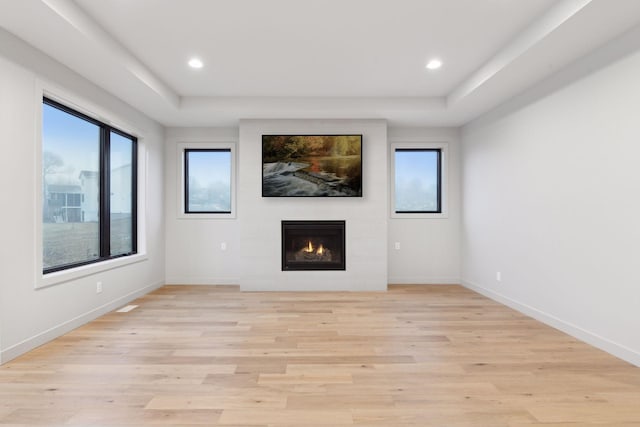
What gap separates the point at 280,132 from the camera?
17.4ft

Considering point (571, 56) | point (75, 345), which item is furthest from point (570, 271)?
point (75, 345)

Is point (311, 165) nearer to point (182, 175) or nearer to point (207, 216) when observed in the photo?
point (207, 216)

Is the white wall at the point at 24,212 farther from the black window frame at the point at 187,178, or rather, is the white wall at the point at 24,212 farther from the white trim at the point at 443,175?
the white trim at the point at 443,175

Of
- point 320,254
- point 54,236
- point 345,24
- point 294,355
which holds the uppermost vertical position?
point 345,24

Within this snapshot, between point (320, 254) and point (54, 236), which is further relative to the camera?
point (320, 254)

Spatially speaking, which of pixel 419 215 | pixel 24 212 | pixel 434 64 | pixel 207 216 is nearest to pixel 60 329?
pixel 24 212

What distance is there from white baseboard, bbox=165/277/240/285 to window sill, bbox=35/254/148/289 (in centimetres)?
101

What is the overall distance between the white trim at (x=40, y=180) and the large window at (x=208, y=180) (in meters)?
0.85

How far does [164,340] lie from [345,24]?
3190 millimetres

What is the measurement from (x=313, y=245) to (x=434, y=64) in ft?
9.86

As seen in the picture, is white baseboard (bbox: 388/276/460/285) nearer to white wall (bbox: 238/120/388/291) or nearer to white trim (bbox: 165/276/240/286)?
white wall (bbox: 238/120/388/291)

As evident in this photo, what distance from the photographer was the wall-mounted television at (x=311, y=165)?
527cm

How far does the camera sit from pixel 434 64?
12.4ft

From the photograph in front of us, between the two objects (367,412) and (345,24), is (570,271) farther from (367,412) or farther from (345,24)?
(345,24)
